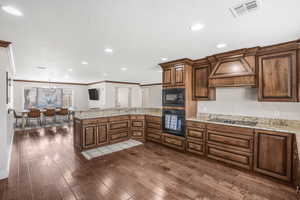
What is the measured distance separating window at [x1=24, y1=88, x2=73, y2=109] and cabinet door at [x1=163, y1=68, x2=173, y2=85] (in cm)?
767

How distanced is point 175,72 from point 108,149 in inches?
109

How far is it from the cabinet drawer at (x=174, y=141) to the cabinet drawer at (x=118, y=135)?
1.27 meters

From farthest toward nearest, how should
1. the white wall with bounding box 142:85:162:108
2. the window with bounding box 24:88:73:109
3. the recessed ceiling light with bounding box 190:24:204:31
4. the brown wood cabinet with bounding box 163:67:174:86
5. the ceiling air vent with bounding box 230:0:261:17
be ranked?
the white wall with bounding box 142:85:162:108 < the window with bounding box 24:88:73:109 < the brown wood cabinet with bounding box 163:67:174:86 < the recessed ceiling light with bounding box 190:24:204:31 < the ceiling air vent with bounding box 230:0:261:17

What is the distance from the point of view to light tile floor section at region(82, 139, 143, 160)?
10.9 ft

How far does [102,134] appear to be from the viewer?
395 centimetres

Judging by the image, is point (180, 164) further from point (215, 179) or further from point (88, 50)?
point (88, 50)

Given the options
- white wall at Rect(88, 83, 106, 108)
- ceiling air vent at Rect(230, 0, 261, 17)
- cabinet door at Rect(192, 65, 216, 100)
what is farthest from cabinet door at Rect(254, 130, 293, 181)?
white wall at Rect(88, 83, 106, 108)

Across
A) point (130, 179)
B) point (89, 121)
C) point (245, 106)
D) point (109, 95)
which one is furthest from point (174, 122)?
point (109, 95)

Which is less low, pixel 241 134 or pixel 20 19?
pixel 20 19

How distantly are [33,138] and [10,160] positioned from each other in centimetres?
196

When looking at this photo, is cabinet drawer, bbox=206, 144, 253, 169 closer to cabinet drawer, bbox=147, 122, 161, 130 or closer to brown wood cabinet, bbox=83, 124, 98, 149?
cabinet drawer, bbox=147, 122, 161, 130

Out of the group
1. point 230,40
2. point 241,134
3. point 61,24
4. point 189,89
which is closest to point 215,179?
point 241,134

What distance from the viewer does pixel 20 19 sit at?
176cm

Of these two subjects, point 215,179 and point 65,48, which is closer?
point 215,179
